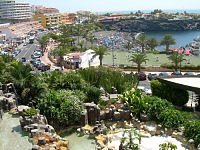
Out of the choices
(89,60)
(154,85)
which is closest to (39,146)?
(154,85)

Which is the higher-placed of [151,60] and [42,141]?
[42,141]

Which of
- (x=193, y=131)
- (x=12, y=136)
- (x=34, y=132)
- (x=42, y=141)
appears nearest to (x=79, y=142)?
(x=34, y=132)

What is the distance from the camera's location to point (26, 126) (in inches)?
1341

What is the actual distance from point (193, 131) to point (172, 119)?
3616mm

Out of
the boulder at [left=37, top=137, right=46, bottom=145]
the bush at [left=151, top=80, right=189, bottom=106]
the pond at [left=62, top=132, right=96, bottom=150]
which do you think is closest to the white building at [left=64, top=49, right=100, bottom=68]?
the bush at [left=151, top=80, right=189, bottom=106]

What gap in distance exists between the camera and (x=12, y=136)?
33.6 m

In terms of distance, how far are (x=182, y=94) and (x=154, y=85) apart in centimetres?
363

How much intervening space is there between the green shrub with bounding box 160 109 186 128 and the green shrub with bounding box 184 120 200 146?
2248mm

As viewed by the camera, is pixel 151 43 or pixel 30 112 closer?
pixel 30 112

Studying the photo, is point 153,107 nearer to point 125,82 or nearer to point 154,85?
point 154,85

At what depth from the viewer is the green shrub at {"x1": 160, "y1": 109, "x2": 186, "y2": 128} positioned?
119 feet

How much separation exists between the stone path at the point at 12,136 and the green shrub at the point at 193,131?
13.2 m

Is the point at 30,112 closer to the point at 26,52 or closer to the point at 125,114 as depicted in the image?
the point at 125,114

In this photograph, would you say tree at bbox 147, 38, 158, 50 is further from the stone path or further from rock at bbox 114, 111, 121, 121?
the stone path
